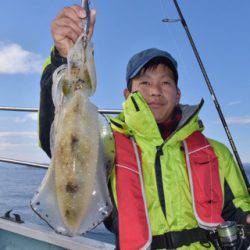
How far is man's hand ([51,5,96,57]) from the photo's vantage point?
7.13 feet

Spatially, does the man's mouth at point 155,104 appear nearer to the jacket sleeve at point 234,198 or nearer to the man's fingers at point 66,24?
the jacket sleeve at point 234,198

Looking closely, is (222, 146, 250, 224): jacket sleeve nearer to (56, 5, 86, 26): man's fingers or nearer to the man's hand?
the man's hand

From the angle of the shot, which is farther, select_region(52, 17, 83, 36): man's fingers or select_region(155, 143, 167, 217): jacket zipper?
select_region(155, 143, 167, 217): jacket zipper

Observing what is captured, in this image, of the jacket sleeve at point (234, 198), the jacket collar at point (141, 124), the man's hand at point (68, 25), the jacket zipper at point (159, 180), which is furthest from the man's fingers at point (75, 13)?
the jacket sleeve at point (234, 198)

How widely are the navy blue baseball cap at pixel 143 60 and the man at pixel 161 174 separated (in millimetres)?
11

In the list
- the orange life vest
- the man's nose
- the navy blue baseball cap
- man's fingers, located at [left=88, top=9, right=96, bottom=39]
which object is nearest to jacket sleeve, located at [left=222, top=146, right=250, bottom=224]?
the orange life vest

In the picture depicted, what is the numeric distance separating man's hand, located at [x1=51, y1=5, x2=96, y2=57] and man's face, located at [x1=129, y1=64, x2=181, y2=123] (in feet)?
4.67

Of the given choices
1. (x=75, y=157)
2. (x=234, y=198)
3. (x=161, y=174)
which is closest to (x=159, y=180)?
(x=161, y=174)

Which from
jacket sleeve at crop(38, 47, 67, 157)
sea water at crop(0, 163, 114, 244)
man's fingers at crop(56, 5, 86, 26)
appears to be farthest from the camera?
sea water at crop(0, 163, 114, 244)

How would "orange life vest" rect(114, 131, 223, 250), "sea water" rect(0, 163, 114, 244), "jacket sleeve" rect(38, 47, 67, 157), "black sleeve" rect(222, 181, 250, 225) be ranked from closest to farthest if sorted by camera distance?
"jacket sleeve" rect(38, 47, 67, 157) < "orange life vest" rect(114, 131, 223, 250) < "black sleeve" rect(222, 181, 250, 225) < "sea water" rect(0, 163, 114, 244)

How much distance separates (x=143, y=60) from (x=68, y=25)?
5.14ft

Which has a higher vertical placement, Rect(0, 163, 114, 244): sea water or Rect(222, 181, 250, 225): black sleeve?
Rect(222, 181, 250, 225): black sleeve

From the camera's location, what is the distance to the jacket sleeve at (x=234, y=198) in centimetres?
340

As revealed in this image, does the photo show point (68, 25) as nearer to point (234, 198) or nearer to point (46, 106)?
point (46, 106)
